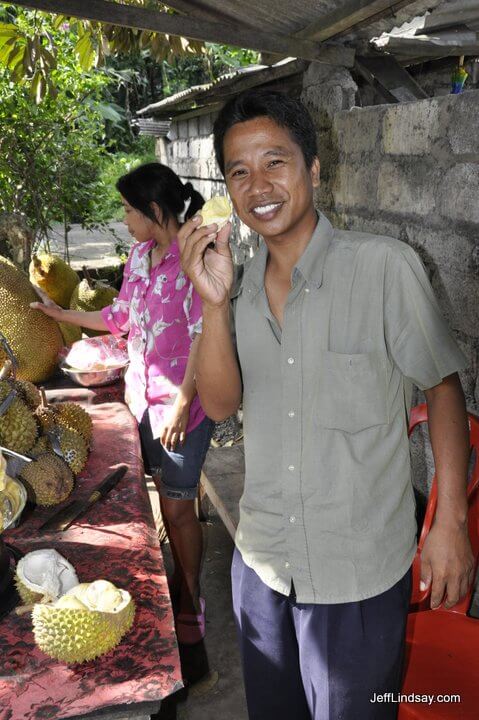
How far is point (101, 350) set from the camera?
2.58 metres

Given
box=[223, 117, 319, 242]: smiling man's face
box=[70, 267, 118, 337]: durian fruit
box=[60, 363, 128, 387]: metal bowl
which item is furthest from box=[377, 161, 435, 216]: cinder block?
box=[70, 267, 118, 337]: durian fruit

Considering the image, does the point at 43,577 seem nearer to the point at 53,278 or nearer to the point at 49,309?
the point at 49,309

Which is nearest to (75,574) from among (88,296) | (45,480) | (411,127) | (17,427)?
(45,480)

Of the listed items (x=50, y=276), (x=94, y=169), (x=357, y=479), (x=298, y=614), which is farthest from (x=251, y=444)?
(x=94, y=169)

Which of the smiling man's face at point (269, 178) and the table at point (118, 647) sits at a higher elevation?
the smiling man's face at point (269, 178)

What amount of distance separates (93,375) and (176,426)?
0.40 metres

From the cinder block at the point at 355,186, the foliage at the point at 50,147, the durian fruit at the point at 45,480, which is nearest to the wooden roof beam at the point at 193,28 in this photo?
the cinder block at the point at 355,186

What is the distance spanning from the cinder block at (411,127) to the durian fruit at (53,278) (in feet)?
7.65

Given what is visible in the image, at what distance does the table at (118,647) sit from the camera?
1.05 meters

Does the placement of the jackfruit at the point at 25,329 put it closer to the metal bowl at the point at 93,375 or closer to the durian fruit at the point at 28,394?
the metal bowl at the point at 93,375

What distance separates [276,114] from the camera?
52.6 inches

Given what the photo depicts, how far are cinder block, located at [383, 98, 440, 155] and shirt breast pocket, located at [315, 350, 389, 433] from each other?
1.14 metres

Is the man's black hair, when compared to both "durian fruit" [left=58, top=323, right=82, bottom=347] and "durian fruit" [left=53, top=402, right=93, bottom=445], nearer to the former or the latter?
"durian fruit" [left=53, top=402, right=93, bottom=445]

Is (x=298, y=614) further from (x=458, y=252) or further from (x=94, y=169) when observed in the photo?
(x=94, y=169)
